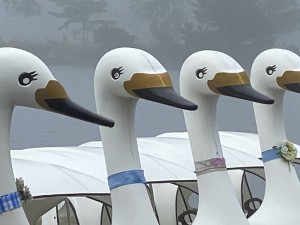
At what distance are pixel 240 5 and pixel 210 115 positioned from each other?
3919 millimetres

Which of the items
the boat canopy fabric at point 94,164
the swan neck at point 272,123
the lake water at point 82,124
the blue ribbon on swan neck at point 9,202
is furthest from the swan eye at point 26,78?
the lake water at point 82,124

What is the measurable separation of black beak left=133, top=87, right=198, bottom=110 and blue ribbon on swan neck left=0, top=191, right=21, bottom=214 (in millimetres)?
571

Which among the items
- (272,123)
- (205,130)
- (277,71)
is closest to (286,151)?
(272,123)

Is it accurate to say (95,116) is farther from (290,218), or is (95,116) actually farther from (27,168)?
(290,218)

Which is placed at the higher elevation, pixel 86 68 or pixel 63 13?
pixel 63 13

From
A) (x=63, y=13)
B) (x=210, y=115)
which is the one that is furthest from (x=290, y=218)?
(x=63, y=13)

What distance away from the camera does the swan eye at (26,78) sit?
2.08m

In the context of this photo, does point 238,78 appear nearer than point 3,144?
No

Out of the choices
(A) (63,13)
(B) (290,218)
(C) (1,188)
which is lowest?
(B) (290,218)

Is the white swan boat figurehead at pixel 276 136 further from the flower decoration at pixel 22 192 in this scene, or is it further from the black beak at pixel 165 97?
the flower decoration at pixel 22 192

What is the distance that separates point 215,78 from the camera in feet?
9.14

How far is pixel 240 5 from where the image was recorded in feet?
21.8

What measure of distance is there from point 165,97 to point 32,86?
0.47m

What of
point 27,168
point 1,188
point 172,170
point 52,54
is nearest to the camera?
point 1,188
